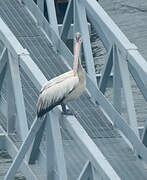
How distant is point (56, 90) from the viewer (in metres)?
22.0

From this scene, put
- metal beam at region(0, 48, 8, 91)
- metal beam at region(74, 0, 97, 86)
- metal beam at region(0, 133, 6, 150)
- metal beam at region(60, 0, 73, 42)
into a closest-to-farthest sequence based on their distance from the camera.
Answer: metal beam at region(0, 48, 8, 91)
metal beam at region(0, 133, 6, 150)
metal beam at region(74, 0, 97, 86)
metal beam at region(60, 0, 73, 42)

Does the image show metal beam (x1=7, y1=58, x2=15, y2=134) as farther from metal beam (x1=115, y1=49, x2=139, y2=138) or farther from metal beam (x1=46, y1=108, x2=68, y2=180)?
metal beam (x1=115, y1=49, x2=139, y2=138)

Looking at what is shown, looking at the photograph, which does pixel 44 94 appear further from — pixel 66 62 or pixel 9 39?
pixel 66 62

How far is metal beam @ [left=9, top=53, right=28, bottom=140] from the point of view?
76.2ft

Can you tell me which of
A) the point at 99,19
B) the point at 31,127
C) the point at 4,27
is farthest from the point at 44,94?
the point at 99,19

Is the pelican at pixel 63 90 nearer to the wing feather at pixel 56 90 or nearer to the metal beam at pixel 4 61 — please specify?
the wing feather at pixel 56 90

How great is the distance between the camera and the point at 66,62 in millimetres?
27297

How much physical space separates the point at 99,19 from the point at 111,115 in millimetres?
2333

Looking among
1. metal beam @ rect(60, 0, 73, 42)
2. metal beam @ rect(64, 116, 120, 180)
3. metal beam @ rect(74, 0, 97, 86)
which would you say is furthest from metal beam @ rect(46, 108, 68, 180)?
metal beam @ rect(60, 0, 73, 42)

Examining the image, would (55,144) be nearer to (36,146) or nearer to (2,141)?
(36,146)

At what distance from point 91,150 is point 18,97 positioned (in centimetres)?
323

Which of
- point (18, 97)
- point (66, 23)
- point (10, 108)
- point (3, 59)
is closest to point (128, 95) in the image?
point (10, 108)

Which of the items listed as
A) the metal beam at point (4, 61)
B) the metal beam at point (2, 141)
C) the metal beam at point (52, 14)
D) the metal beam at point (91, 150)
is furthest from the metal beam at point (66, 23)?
the metal beam at point (91, 150)

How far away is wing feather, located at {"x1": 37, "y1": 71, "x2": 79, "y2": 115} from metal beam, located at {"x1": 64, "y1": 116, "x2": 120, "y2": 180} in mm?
549
